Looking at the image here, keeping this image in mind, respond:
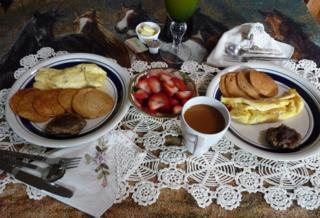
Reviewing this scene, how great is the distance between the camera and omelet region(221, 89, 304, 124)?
0.88m

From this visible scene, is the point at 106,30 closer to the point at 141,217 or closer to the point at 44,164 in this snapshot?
the point at 44,164

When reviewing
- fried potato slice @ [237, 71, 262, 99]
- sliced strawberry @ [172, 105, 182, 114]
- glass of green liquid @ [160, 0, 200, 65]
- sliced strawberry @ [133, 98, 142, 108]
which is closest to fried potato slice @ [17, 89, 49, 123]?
sliced strawberry @ [133, 98, 142, 108]

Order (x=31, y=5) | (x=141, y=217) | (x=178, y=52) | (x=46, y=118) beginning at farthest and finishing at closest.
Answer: (x=31, y=5) → (x=178, y=52) → (x=46, y=118) → (x=141, y=217)

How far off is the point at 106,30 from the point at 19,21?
33 cm

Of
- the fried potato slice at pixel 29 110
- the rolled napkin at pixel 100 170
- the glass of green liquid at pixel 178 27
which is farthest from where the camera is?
the glass of green liquid at pixel 178 27

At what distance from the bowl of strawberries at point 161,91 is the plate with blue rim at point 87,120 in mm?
42

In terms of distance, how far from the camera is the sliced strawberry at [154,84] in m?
0.91

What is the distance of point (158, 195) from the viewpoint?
0.77 metres

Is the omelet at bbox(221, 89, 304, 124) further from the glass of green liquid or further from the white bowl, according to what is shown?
the white bowl

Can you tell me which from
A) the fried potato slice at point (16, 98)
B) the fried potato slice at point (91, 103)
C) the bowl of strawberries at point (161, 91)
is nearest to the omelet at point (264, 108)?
the bowl of strawberries at point (161, 91)

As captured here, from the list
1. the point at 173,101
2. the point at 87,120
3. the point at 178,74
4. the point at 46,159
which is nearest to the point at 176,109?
the point at 173,101

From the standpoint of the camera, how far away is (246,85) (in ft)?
3.14

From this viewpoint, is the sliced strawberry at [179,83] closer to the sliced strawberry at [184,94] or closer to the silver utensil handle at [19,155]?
the sliced strawberry at [184,94]

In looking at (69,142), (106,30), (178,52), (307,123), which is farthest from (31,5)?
(307,123)
